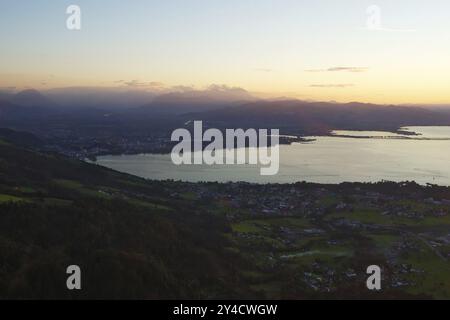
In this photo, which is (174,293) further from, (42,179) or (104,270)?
(42,179)

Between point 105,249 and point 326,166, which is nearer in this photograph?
point 105,249

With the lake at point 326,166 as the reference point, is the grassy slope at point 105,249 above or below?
below

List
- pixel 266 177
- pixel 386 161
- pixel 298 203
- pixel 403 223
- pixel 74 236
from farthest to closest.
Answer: pixel 386 161, pixel 266 177, pixel 298 203, pixel 403 223, pixel 74 236

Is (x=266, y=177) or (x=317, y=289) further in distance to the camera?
(x=266, y=177)

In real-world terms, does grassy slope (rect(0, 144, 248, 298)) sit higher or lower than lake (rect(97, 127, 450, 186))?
lower

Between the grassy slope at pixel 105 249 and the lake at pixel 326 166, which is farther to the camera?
the lake at pixel 326 166

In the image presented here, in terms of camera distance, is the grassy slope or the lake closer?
the grassy slope

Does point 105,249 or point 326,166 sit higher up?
point 326,166

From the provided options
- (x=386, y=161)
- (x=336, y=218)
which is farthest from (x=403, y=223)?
(x=386, y=161)
